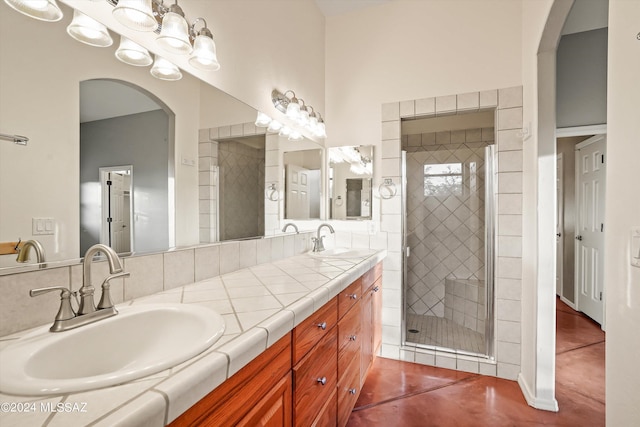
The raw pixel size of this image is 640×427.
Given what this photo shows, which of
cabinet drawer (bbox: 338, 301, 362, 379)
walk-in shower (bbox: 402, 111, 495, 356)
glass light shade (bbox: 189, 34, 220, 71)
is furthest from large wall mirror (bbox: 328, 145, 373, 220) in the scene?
glass light shade (bbox: 189, 34, 220, 71)

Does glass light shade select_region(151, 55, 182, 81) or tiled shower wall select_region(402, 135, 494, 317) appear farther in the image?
tiled shower wall select_region(402, 135, 494, 317)

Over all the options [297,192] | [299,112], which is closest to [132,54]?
[299,112]

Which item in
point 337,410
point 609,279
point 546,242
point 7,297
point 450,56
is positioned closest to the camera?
point 7,297

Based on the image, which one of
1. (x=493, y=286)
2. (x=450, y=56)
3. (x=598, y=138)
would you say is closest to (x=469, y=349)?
(x=493, y=286)

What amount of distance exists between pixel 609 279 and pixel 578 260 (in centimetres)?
350

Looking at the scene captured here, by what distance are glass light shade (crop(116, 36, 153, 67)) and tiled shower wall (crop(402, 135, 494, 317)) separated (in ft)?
7.78

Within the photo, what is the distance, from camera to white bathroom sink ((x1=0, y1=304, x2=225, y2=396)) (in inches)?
21.1

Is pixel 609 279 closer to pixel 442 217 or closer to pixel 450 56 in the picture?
pixel 450 56

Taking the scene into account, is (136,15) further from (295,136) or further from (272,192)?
(295,136)

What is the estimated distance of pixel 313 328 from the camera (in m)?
1.17

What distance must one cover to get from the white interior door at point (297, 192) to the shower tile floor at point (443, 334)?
144 centimetres

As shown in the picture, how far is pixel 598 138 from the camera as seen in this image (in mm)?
3168

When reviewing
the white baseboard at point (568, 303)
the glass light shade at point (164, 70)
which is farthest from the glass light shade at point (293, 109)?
the white baseboard at point (568, 303)

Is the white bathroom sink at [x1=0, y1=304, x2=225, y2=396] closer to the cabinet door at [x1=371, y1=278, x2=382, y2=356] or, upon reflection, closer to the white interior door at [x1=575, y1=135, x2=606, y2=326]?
the cabinet door at [x1=371, y1=278, x2=382, y2=356]
